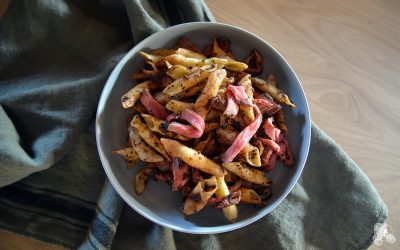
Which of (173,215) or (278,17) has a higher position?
(278,17)

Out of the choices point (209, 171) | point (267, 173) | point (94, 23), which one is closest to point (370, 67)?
point (267, 173)

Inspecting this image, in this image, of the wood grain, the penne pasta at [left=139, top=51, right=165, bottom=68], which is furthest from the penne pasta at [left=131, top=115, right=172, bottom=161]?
the wood grain

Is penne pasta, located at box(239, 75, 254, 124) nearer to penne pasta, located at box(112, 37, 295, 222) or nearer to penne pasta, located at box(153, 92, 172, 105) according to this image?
penne pasta, located at box(112, 37, 295, 222)

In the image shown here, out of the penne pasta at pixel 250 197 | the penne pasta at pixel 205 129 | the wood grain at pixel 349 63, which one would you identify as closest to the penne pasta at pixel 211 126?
the penne pasta at pixel 205 129

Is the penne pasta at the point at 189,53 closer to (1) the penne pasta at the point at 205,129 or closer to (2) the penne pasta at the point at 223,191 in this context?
(1) the penne pasta at the point at 205,129

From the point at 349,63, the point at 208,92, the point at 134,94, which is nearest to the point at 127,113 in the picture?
the point at 134,94

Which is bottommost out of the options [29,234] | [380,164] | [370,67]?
[29,234]

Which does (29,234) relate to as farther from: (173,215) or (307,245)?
(307,245)

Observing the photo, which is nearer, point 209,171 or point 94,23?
point 209,171
